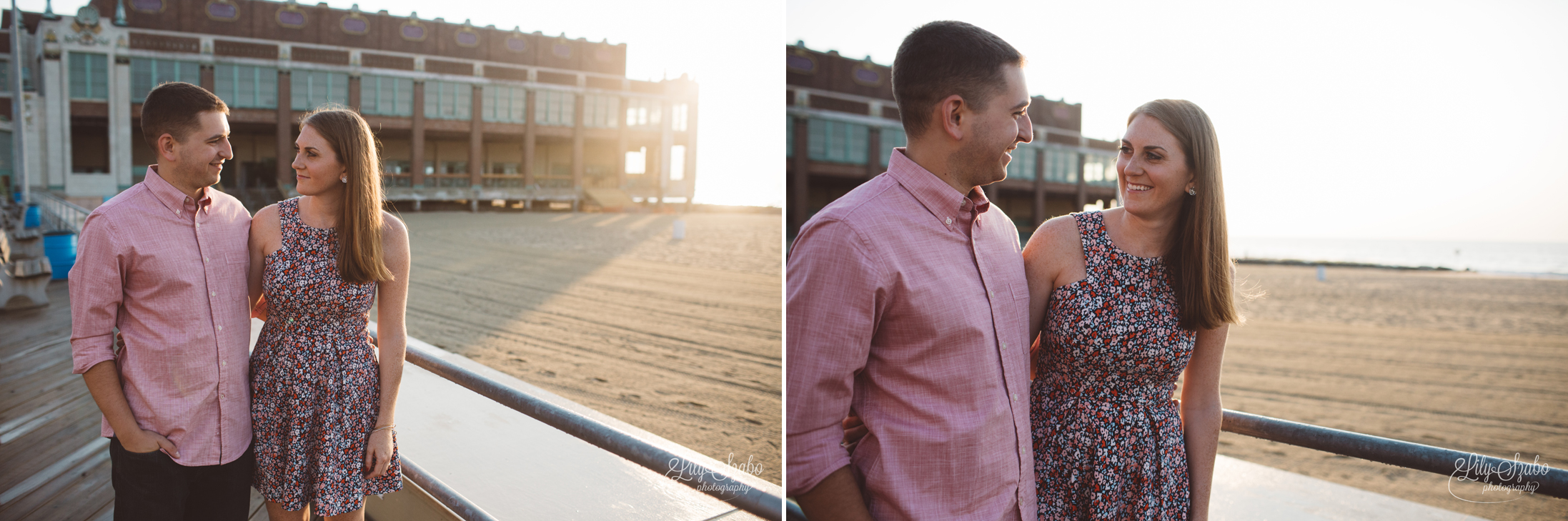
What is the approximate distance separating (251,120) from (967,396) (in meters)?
36.4

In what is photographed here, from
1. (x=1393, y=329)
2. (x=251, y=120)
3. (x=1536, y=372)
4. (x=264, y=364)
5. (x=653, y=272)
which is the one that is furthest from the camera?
(x=251, y=120)

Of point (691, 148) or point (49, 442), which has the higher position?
point (691, 148)

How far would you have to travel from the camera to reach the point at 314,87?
31.7m

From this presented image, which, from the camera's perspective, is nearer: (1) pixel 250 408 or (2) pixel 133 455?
(2) pixel 133 455

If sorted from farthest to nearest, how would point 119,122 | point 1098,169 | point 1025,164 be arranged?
point 1098,169, point 1025,164, point 119,122

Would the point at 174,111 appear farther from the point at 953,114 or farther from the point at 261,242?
the point at 953,114

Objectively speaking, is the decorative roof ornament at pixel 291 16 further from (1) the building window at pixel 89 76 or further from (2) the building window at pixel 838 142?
(2) the building window at pixel 838 142

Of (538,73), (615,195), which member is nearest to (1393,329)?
(615,195)

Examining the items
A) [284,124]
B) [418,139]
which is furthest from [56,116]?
[418,139]

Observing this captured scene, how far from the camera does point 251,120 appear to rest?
30.1 metres

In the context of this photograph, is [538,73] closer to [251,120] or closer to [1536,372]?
[251,120]

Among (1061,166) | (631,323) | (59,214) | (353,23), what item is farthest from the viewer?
(1061,166)

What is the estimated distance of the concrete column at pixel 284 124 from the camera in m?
30.2

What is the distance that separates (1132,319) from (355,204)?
184 centimetres
